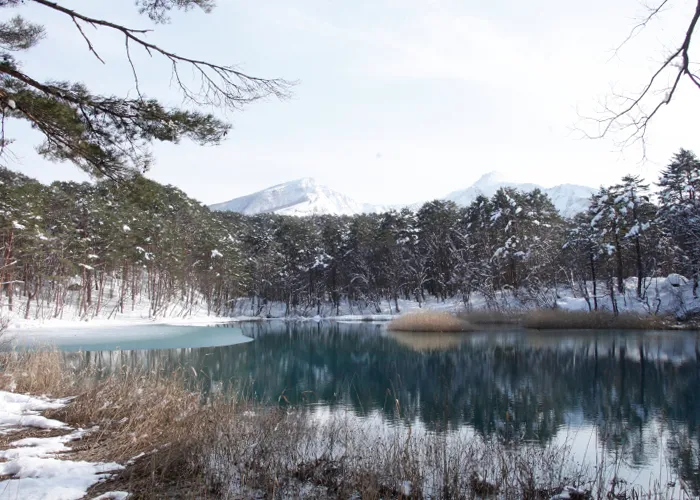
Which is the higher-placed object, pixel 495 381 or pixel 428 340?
pixel 428 340

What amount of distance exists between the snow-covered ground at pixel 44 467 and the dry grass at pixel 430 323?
90.8ft

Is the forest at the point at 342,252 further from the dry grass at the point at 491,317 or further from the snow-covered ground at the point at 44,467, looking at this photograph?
the snow-covered ground at the point at 44,467

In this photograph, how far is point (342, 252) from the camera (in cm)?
5856

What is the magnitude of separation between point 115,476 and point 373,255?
5251 centimetres

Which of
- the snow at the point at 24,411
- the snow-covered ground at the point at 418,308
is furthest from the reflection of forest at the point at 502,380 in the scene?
the snow-covered ground at the point at 418,308

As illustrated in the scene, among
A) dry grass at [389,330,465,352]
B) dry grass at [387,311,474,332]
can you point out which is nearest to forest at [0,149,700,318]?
dry grass at [387,311,474,332]

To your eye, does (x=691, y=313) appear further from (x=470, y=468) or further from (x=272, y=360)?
(x=470, y=468)

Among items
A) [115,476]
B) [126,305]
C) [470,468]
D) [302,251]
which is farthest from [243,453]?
[302,251]

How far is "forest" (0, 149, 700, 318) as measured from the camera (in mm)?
35156

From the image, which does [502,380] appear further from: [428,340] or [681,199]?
[681,199]

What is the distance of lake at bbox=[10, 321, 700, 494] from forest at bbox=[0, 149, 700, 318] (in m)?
9.42

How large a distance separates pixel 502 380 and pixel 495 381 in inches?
11.5

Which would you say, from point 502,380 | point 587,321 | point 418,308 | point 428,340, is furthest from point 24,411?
point 418,308

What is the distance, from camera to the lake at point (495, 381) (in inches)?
368
